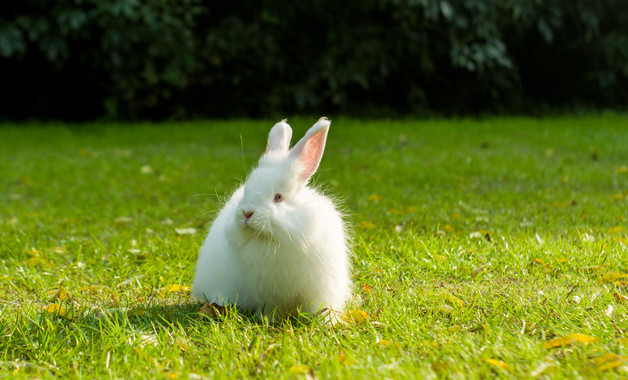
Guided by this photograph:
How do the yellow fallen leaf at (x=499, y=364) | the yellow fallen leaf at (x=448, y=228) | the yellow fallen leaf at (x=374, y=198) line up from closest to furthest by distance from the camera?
the yellow fallen leaf at (x=499, y=364) → the yellow fallen leaf at (x=448, y=228) → the yellow fallen leaf at (x=374, y=198)

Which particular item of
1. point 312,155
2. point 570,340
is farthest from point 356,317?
point 570,340

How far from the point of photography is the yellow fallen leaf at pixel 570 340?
233 centimetres

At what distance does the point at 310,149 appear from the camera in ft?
9.36

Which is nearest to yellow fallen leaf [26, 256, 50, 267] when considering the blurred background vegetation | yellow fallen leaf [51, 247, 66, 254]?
yellow fallen leaf [51, 247, 66, 254]

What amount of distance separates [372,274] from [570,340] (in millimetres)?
1215

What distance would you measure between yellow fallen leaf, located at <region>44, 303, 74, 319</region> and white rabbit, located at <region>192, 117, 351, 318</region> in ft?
1.93

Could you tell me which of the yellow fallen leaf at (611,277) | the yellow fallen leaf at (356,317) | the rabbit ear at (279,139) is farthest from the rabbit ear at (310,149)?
the yellow fallen leaf at (611,277)

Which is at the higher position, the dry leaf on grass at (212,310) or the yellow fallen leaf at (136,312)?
the dry leaf on grass at (212,310)

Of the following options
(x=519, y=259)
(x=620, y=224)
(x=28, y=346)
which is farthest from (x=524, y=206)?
(x=28, y=346)

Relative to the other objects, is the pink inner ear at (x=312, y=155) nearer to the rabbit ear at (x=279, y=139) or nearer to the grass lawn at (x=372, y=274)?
the rabbit ear at (x=279, y=139)

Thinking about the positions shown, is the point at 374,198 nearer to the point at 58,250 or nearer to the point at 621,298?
the point at 58,250

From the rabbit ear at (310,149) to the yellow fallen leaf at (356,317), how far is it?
1.93 ft

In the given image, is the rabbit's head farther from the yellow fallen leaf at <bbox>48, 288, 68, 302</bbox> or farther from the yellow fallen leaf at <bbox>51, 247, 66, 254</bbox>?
the yellow fallen leaf at <bbox>51, 247, 66, 254</bbox>

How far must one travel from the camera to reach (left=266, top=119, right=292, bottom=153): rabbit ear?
297 centimetres
